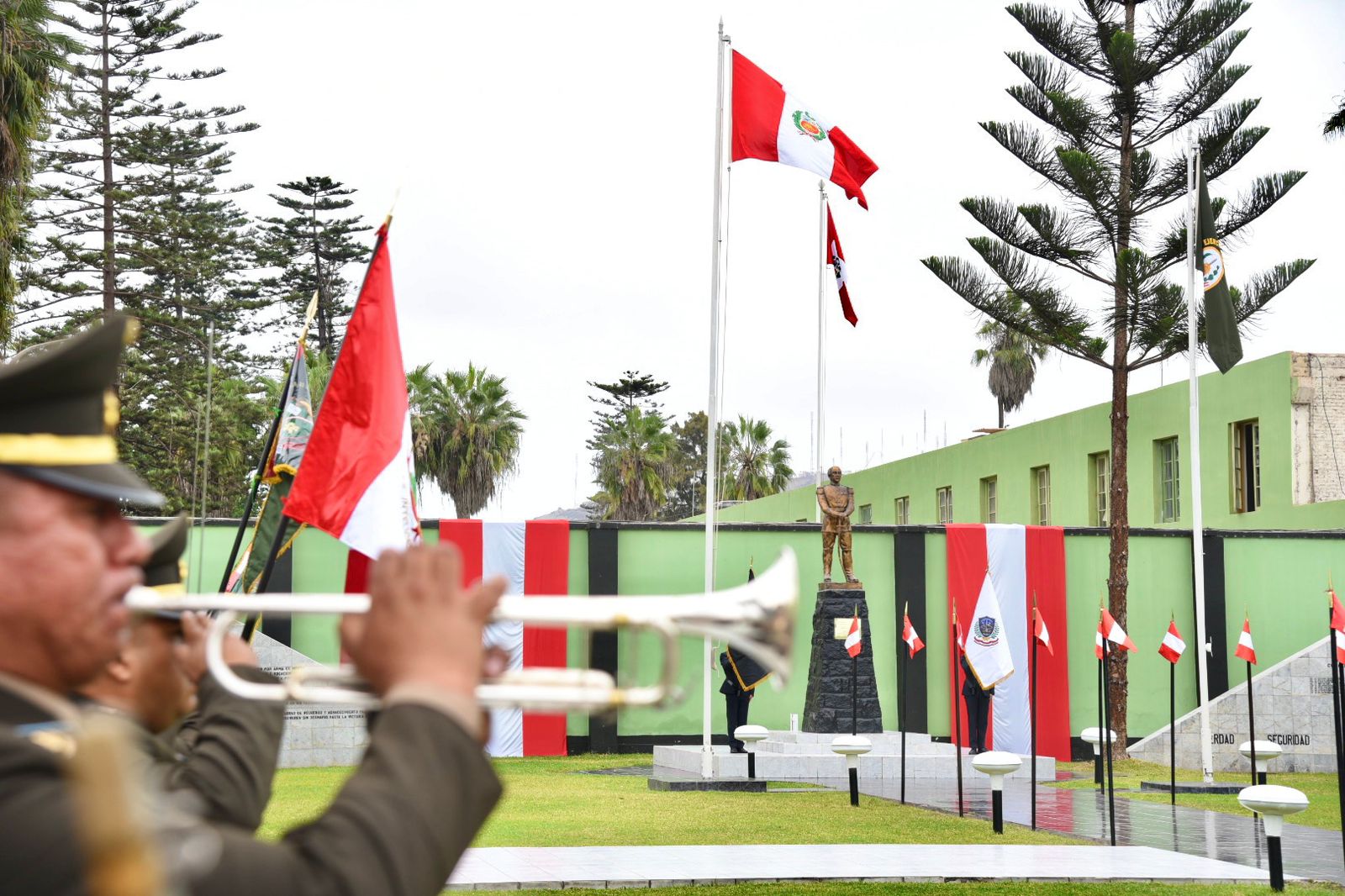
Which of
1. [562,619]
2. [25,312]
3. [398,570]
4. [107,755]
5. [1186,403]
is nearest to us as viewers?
[107,755]

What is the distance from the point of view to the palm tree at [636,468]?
44281 mm

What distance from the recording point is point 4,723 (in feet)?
4.03

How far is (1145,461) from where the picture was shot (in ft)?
84.3

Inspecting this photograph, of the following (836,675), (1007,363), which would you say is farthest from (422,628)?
(1007,363)

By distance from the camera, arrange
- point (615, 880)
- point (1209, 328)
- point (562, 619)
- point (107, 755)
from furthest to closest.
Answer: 1. point (1209, 328)
2. point (615, 880)
3. point (562, 619)
4. point (107, 755)

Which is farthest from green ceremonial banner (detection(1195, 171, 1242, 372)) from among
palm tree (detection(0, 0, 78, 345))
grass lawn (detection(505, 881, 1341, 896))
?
palm tree (detection(0, 0, 78, 345))

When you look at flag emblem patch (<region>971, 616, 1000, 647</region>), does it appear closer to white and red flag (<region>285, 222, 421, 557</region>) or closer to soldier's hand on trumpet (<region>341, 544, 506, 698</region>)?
white and red flag (<region>285, 222, 421, 557</region>)

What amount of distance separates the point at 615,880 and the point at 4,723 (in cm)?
729

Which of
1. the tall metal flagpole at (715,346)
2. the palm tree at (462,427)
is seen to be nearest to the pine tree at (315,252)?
the palm tree at (462,427)

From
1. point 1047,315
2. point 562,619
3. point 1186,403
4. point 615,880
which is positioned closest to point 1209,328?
point 1047,315

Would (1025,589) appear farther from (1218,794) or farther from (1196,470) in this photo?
(1218,794)

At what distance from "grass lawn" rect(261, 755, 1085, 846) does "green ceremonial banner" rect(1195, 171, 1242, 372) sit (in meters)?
7.37

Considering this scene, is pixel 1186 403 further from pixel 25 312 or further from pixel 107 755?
pixel 107 755

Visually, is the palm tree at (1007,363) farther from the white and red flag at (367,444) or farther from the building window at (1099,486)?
the white and red flag at (367,444)
